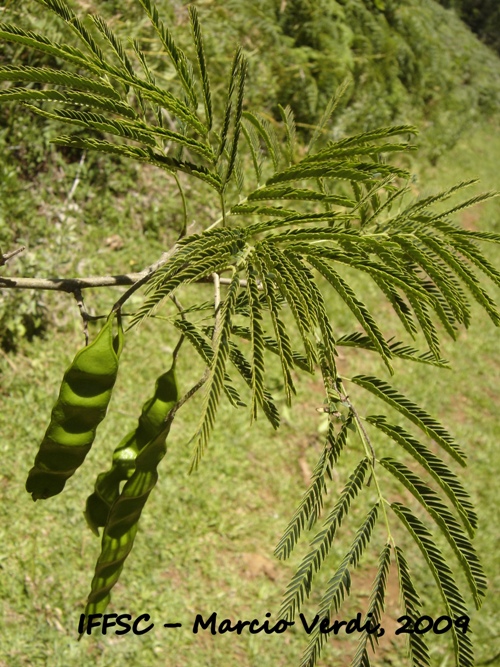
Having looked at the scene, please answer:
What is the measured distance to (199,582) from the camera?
3121 mm

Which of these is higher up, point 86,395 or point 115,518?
point 86,395

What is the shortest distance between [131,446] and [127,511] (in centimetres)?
12

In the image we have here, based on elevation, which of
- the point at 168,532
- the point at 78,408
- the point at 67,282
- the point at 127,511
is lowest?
the point at 168,532

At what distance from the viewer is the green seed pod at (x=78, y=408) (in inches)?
34.4

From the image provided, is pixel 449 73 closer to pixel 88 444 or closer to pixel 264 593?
pixel 264 593

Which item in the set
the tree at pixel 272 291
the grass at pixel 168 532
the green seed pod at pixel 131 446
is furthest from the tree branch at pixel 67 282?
the grass at pixel 168 532

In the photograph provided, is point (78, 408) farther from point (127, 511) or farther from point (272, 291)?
point (272, 291)

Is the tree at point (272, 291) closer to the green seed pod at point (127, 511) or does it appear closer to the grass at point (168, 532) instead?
the green seed pod at point (127, 511)

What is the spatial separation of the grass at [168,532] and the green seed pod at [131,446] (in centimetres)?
154

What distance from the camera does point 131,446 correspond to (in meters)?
1.08

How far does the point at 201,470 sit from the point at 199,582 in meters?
0.68

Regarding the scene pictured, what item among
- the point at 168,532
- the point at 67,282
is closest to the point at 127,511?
the point at 67,282

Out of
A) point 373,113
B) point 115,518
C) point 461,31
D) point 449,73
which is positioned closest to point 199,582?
point 115,518

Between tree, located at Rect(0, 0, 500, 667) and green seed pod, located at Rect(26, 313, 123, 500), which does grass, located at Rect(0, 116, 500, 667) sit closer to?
tree, located at Rect(0, 0, 500, 667)
